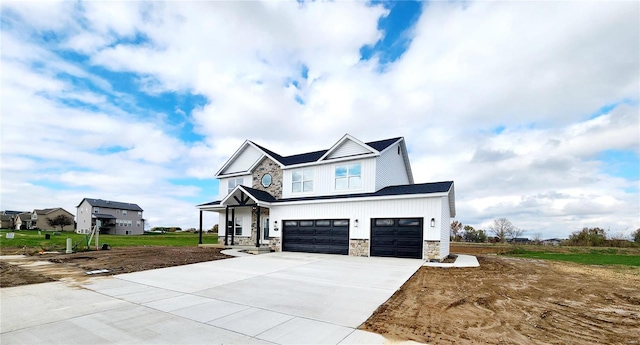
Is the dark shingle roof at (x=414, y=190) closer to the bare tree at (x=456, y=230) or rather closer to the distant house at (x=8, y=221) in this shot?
the bare tree at (x=456, y=230)

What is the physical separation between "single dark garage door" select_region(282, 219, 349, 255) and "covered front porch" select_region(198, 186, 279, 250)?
1081 mm

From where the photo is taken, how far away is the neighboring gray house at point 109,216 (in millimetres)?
51625

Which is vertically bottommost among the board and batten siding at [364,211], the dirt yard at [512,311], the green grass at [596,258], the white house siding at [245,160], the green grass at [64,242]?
the green grass at [64,242]

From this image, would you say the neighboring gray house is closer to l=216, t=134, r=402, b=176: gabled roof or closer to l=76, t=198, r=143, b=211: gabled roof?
l=76, t=198, r=143, b=211: gabled roof

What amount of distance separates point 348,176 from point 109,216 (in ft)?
177

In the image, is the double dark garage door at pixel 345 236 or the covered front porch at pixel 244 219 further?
the covered front porch at pixel 244 219

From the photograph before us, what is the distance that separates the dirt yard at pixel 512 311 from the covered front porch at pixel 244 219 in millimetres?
12208

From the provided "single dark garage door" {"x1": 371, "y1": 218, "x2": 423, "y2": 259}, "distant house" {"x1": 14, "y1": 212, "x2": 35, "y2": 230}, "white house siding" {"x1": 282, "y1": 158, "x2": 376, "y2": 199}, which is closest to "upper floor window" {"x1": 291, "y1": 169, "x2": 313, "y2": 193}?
"white house siding" {"x1": 282, "y1": 158, "x2": 376, "y2": 199}

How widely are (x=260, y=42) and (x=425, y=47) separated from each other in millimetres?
7499

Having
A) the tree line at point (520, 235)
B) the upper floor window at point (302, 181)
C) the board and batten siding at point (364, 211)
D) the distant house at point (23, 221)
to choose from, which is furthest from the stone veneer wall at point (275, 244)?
the distant house at point (23, 221)

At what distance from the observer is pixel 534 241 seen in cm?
3216

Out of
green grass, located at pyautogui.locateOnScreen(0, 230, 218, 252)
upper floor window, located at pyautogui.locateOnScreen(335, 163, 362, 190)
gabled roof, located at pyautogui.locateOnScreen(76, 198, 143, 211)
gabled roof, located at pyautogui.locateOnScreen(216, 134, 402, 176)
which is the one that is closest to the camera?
upper floor window, located at pyautogui.locateOnScreen(335, 163, 362, 190)

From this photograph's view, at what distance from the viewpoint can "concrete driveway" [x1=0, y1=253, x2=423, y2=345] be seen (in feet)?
14.9

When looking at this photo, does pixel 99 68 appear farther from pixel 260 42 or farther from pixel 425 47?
pixel 425 47
